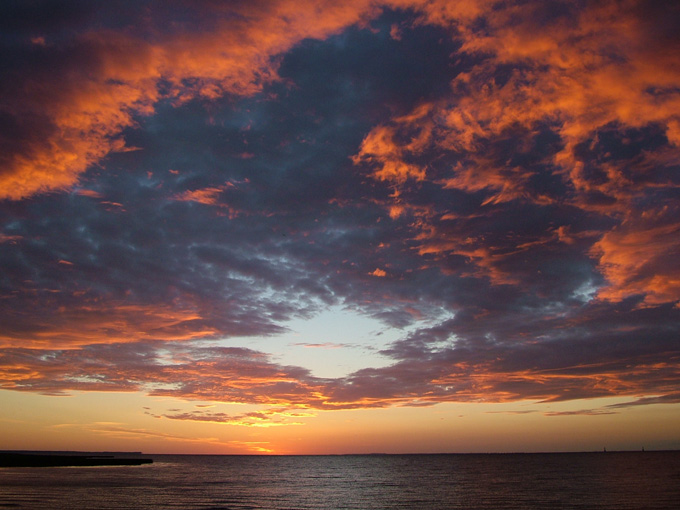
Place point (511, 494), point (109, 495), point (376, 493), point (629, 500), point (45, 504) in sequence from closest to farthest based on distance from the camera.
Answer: point (45, 504) → point (629, 500) → point (109, 495) → point (511, 494) → point (376, 493)

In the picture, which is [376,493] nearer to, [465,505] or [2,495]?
[465,505]

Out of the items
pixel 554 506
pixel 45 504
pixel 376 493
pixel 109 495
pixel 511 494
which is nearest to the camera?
pixel 45 504

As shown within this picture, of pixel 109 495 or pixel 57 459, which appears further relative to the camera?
pixel 57 459

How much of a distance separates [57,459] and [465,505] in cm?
12469

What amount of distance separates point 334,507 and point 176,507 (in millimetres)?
15549

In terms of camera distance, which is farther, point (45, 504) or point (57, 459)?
point (57, 459)

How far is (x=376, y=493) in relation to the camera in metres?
63.0

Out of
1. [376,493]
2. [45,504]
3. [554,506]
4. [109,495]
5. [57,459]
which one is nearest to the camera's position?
[45,504]

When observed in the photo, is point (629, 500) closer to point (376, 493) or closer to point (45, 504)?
point (376, 493)

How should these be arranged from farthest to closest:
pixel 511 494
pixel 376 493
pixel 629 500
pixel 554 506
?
pixel 376 493
pixel 511 494
pixel 629 500
pixel 554 506

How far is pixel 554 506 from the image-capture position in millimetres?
46781

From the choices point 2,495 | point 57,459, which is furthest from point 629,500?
point 57,459

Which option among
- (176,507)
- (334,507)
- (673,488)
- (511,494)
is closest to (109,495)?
(176,507)

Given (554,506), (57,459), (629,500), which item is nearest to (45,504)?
(554,506)
